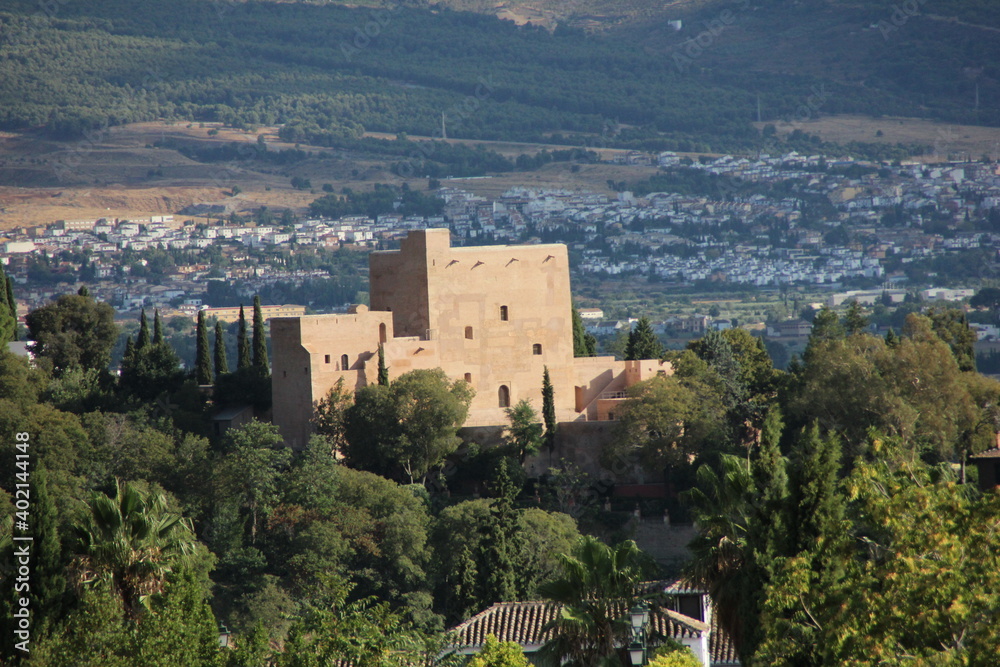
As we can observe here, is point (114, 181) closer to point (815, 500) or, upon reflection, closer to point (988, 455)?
point (988, 455)

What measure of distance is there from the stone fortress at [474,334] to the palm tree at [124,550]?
25924 millimetres

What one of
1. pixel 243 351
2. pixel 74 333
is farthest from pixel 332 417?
pixel 74 333

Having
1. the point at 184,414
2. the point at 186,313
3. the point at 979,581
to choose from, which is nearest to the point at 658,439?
the point at 184,414

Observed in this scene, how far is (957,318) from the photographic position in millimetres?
65000

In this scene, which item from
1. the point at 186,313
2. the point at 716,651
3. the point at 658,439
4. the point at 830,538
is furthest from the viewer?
A: the point at 186,313

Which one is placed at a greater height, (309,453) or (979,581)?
(979,581)

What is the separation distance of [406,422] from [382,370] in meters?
2.06

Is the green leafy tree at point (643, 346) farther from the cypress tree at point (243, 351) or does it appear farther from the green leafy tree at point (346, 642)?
the green leafy tree at point (346, 642)

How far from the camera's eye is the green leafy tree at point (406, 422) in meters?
54.3

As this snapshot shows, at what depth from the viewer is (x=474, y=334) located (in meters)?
58.0

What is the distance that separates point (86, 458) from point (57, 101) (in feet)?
471

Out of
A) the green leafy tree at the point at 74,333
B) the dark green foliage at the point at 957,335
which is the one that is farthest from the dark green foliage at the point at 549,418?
the green leafy tree at the point at 74,333

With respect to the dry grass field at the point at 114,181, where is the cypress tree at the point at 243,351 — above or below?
below

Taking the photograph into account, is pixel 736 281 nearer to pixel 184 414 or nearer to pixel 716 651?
pixel 184 414
